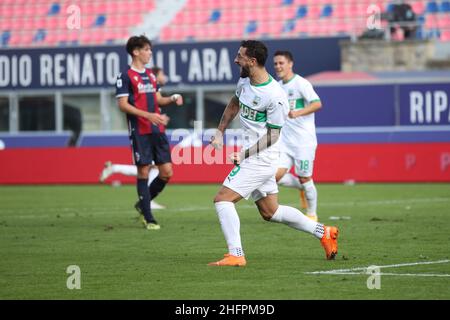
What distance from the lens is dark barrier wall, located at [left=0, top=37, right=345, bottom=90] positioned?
3005 cm

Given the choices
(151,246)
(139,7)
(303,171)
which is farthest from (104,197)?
(139,7)

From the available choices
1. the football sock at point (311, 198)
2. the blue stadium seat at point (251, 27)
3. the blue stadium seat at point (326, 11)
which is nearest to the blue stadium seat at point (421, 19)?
the blue stadium seat at point (326, 11)

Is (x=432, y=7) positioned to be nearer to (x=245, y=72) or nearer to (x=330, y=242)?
(x=330, y=242)

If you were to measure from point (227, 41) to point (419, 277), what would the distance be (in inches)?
873

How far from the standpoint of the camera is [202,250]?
11203 millimetres

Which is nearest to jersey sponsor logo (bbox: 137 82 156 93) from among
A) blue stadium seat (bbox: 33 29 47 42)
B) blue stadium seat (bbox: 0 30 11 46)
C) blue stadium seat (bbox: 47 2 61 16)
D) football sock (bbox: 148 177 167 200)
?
football sock (bbox: 148 177 167 200)

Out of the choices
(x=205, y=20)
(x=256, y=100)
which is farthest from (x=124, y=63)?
(x=256, y=100)

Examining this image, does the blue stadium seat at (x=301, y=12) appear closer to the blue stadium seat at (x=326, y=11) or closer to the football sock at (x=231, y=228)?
the blue stadium seat at (x=326, y=11)

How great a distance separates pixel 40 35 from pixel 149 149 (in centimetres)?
2171

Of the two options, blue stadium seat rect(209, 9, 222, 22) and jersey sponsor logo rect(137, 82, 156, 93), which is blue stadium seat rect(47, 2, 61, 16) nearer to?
blue stadium seat rect(209, 9, 222, 22)

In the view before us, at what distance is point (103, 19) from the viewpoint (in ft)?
113

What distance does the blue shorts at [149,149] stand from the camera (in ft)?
45.6

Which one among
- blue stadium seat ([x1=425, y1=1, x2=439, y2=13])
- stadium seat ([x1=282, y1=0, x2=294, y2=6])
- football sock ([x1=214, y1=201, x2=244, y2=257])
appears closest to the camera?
football sock ([x1=214, y1=201, x2=244, y2=257])

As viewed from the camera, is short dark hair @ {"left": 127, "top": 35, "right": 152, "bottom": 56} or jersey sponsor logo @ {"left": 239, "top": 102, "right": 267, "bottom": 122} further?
short dark hair @ {"left": 127, "top": 35, "right": 152, "bottom": 56}
